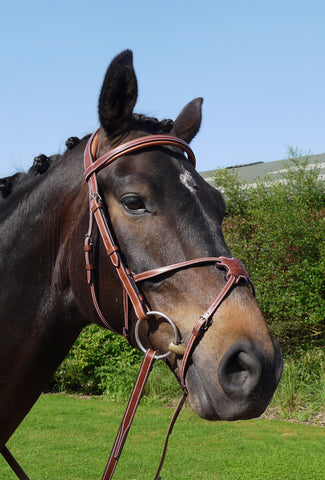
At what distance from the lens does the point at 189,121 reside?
107 inches

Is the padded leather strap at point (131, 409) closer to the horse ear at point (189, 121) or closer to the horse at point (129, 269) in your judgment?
the horse at point (129, 269)

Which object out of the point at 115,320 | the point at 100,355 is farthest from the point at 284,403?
the point at 115,320

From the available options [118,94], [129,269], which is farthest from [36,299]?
[118,94]

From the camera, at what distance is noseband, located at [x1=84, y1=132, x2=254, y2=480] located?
187 centimetres

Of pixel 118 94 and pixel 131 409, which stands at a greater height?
pixel 118 94

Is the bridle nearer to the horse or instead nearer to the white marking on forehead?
→ the horse

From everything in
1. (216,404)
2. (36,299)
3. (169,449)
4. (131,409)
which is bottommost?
(169,449)

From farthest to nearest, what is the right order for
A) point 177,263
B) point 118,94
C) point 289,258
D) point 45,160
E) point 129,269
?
point 289,258
point 45,160
point 118,94
point 129,269
point 177,263

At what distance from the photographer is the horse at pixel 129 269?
5.91 feet

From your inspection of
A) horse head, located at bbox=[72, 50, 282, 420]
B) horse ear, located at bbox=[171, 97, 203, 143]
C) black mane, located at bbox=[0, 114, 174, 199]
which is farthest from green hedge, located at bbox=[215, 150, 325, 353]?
horse head, located at bbox=[72, 50, 282, 420]

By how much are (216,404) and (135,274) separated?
0.58 metres

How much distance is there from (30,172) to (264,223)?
23.4ft

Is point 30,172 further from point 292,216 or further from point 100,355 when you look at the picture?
point 100,355

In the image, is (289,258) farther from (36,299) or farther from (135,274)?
(135,274)
